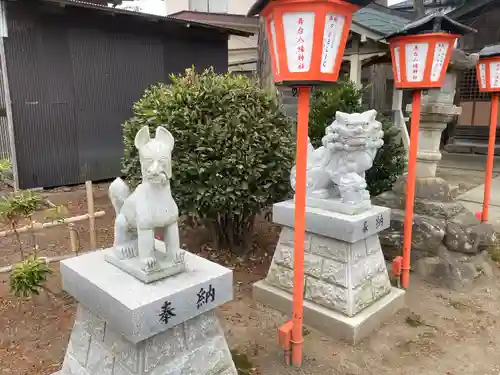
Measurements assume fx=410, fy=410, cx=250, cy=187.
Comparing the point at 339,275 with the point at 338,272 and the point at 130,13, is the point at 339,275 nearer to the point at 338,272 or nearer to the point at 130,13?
the point at 338,272

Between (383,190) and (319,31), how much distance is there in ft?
13.1

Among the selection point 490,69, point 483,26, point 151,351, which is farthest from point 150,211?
point 483,26

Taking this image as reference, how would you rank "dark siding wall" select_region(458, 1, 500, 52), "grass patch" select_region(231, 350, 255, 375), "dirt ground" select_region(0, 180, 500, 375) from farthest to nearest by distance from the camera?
"dark siding wall" select_region(458, 1, 500, 52) → "dirt ground" select_region(0, 180, 500, 375) → "grass patch" select_region(231, 350, 255, 375)

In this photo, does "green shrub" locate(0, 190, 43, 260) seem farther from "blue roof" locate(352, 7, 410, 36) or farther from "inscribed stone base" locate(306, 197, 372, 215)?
"blue roof" locate(352, 7, 410, 36)

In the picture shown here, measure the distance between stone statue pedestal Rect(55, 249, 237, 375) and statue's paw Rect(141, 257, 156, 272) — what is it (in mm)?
90

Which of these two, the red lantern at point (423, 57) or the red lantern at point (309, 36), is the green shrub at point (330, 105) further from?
the red lantern at point (309, 36)

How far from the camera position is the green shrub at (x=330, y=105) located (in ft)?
19.3

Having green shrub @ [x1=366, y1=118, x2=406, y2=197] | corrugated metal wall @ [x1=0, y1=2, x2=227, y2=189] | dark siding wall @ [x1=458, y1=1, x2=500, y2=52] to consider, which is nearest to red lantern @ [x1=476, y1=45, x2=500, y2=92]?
green shrub @ [x1=366, y1=118, x2=406, y2=197]

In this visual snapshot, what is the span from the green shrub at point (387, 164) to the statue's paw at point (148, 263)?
4387 millimetres

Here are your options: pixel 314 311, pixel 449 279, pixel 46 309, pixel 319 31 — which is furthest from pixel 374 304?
pixel 46 309

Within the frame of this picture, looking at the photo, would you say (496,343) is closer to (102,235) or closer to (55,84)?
(102,235)

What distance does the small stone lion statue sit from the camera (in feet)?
7.44

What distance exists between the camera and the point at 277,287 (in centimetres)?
409

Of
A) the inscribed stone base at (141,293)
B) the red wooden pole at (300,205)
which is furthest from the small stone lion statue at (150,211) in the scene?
the red wooden pole at (300,205)
